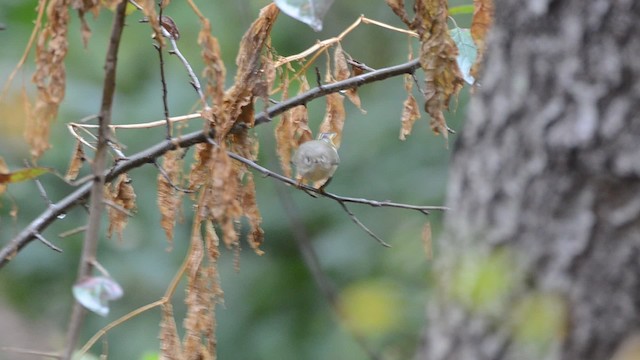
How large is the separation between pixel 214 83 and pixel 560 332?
0.73 meters

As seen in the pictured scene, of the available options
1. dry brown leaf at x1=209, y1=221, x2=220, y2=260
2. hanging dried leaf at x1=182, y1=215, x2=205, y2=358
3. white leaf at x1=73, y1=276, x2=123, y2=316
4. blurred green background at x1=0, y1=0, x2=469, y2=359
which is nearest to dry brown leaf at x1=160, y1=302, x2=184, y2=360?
hanging dried leaf at x1=182, y1=215, x2=205, y2=358

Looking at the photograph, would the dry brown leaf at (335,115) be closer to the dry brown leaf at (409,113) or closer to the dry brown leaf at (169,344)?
the dry brown leaf at (409,113)

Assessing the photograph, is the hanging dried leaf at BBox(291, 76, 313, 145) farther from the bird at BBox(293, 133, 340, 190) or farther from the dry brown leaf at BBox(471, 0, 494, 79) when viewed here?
the dry brown leaf at BBox(471, 0, 494, 79)

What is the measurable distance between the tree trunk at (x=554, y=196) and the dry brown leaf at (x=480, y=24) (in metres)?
0.75

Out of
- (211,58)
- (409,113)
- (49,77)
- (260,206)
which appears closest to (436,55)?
(409,113)

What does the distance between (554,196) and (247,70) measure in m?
0.84

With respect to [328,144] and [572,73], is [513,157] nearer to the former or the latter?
[572,73]

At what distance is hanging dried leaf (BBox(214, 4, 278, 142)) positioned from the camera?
5.43ft

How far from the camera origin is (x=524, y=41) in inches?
38.5

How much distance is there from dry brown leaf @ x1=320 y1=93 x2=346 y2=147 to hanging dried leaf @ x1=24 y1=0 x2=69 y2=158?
57 centimetres

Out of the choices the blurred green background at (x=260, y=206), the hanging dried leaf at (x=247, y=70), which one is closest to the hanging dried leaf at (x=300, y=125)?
the hanging dried leaf at (x=247, y=70)

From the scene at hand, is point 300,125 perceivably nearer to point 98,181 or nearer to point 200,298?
point 200,298

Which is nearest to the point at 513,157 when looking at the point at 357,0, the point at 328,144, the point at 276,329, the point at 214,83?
the point at 214,83

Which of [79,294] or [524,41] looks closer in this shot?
[524,41]
